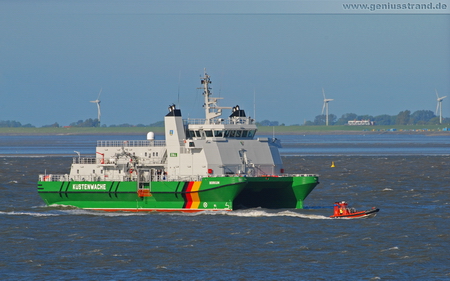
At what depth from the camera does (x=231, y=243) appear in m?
35.5

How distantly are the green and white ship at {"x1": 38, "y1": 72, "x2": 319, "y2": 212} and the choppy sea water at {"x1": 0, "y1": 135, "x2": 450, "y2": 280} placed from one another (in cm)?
109

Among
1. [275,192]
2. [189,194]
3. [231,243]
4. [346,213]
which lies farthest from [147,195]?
[346,213]

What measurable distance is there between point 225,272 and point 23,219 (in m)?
18.1

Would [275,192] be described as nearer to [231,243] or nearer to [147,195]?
[147,195]

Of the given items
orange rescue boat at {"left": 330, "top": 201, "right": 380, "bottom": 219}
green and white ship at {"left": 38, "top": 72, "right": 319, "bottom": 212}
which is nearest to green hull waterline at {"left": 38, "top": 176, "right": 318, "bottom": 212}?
A: green and white ship at {"left": 38, "top": 72, "right": 319, "bottom": 212}

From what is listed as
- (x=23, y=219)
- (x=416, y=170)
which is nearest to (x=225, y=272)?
(x=23, y=219)

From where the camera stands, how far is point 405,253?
3300cm

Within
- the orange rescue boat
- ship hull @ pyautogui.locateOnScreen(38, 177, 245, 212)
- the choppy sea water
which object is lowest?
the choppy sea water

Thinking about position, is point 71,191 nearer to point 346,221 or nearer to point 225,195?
point 225,195

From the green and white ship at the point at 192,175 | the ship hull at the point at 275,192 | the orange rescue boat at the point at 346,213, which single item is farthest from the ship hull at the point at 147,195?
the orange rescue boat at the point at 346,213

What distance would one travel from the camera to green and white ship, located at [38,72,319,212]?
44.2 metres

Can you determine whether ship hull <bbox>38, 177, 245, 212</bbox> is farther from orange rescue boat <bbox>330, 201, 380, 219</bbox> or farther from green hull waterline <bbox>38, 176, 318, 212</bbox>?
orange rescue boat <bbox>330, 201, 380, 219</bbox>

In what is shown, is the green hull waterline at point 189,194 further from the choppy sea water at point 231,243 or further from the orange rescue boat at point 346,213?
the orange rescue boat at point 346,213

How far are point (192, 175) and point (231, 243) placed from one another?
1021 centimetres
